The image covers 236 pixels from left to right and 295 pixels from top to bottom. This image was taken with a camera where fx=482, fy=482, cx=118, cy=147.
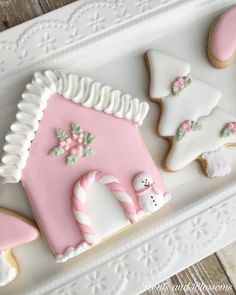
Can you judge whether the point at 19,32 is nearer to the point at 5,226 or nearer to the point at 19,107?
the point at 19,107

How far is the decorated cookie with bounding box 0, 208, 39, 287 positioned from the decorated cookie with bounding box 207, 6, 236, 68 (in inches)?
27.2

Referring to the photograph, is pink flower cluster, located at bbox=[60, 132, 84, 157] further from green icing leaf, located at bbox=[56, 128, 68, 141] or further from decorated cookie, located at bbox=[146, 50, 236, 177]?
decorated cookie, located at bbox=[146, 50, 236, 177]

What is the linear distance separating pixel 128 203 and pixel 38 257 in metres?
0.29

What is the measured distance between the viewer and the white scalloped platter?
1.28m

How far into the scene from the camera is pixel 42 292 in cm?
126

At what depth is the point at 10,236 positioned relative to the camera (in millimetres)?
1226

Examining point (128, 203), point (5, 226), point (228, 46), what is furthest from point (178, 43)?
point (5, 226)

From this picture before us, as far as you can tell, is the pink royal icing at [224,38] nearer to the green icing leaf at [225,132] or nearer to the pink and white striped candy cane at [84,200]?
the green icing leaf at [225,132]

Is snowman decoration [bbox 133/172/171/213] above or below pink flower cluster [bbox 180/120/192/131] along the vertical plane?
below

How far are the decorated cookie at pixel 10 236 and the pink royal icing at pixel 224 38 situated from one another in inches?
27.5

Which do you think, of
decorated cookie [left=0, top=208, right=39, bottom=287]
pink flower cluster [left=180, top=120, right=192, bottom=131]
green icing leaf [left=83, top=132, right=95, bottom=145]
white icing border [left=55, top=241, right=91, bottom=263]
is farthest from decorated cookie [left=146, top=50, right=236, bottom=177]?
decorated cookie [left=0, top=208, right=39, bottom=287]

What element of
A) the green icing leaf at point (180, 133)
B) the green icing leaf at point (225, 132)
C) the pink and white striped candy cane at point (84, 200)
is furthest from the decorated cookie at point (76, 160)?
the green icing leaf at point (225, 132)

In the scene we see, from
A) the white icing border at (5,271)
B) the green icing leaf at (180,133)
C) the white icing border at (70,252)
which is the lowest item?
the white icing border at (70,252)

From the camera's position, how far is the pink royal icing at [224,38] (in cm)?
135
